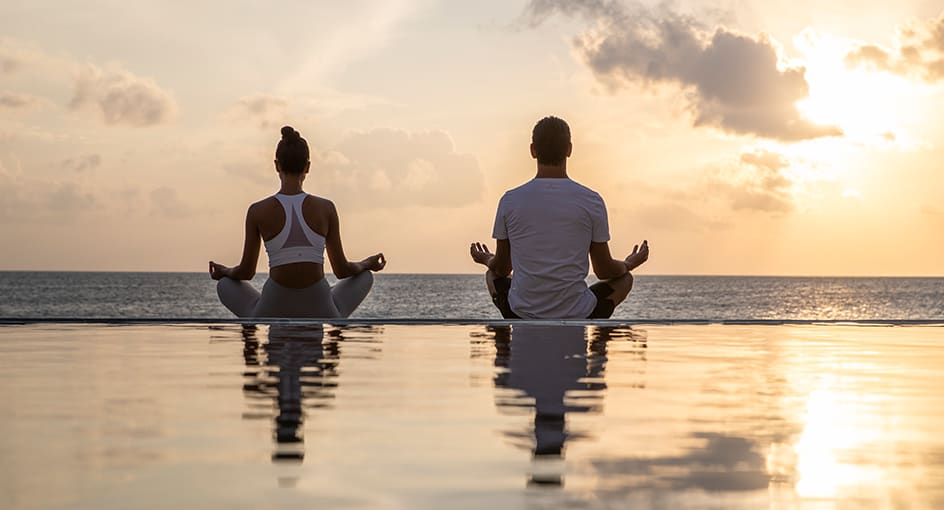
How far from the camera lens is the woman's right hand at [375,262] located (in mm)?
8492

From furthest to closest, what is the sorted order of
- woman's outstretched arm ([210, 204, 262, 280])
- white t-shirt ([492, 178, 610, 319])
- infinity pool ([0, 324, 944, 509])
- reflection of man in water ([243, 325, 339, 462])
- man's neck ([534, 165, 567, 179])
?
woman's outstretched arm ([210, 204, 262, 280])
man's neck ([534, 165, 567, 179])
white t-shirt ([492, 178, 610, 319])
reflection of man in water ([243, 325, 339, 462])
infinity pool ([0, 324, 944, 509])

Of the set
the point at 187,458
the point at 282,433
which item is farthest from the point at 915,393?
the point at 187,458

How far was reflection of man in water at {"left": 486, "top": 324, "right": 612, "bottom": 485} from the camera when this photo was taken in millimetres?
2931

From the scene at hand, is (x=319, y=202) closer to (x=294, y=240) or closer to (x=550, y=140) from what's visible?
(x=294, y=240)

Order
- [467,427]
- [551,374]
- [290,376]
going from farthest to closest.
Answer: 1. [551,374]
2. [290,376]
3. [467,427]

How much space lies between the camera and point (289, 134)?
832 cm

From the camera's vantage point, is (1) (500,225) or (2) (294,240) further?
(2) (294,240)

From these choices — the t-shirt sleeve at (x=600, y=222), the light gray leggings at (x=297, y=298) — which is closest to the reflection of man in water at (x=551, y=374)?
the t-shirt sleeve at (x=600, y=222)

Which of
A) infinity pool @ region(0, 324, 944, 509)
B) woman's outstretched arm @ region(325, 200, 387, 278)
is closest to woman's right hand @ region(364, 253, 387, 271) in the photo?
woman's outstretched arm @ region(325, 200, 387, 278)

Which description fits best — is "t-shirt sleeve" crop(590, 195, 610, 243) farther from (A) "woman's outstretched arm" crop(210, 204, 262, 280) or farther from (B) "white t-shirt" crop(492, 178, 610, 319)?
(A) "woman's outstretched arm" crop(210, 204, 262, 280)

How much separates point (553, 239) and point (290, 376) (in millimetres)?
3184

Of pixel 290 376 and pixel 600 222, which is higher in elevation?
pixel 600 222

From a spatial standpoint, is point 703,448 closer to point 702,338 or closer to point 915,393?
point 915,393

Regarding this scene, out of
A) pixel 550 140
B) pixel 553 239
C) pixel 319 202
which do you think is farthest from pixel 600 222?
pixel 319 202
